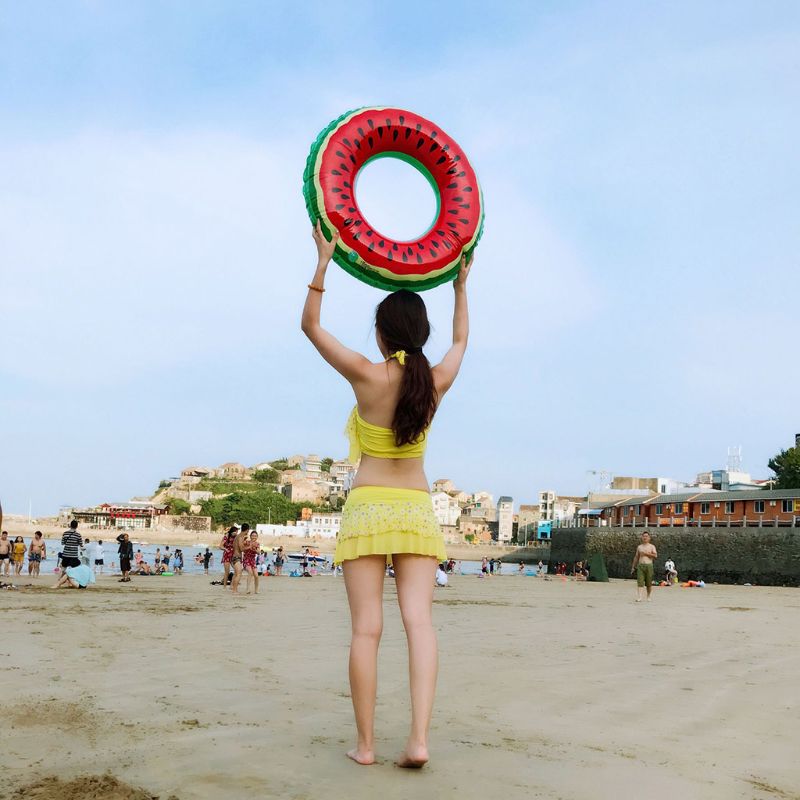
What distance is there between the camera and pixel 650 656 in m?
6.33

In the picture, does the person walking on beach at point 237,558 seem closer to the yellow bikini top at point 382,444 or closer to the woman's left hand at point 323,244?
the woman's left hand at point 323,244

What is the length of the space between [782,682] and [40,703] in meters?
4.31

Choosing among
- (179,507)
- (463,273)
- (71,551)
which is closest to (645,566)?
(71,551)

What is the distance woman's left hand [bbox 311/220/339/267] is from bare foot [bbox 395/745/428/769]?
1.90 metres

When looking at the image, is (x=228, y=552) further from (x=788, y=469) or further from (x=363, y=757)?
(x=788, y=469)

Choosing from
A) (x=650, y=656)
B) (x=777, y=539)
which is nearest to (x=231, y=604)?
(x=650, y=656)

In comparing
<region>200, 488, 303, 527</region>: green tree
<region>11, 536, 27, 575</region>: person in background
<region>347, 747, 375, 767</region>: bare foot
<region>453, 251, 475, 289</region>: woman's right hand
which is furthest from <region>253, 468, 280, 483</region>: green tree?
<region>347, 747, 375, 767</region>: bare foot

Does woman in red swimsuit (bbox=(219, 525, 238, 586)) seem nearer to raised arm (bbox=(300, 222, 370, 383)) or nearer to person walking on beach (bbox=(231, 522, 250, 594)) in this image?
person walking on beach (bbox=(231, 522, 250, 594))

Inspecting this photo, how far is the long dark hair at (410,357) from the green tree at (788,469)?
56377mm

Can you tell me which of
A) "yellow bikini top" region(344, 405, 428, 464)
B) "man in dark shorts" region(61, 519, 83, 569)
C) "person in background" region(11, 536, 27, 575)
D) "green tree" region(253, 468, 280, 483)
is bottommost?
"person in background" region(11, 536, 27, 575)

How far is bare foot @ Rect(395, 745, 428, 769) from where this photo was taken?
284 cm

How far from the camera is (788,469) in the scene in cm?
5516

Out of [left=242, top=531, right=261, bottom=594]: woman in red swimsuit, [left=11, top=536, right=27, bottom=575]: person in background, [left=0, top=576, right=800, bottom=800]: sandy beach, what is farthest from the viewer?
[left=11, top=536, right=27, bottom=575]: person in background

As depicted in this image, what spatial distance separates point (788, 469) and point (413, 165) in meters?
57.2
